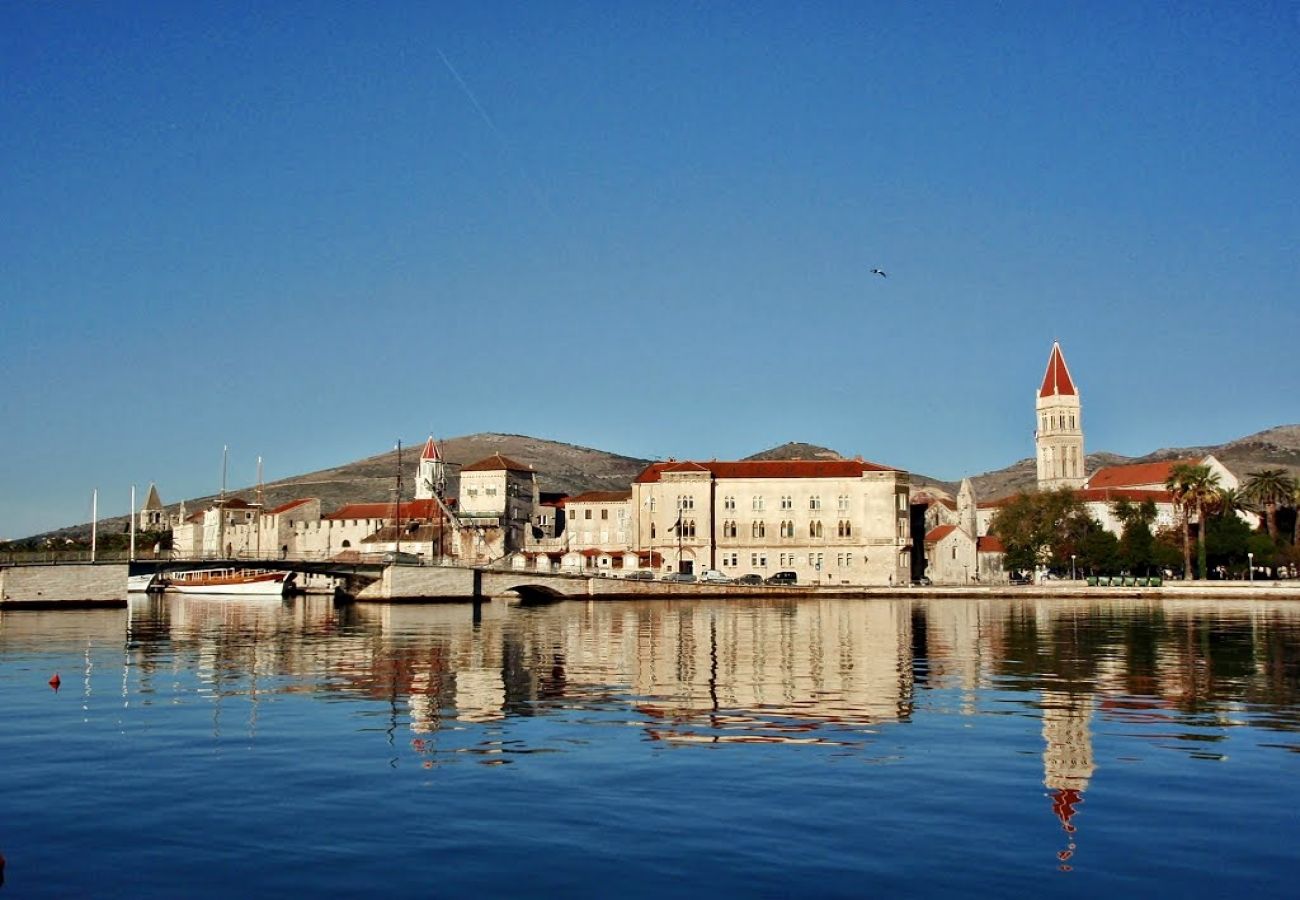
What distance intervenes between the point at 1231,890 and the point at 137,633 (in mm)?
53572

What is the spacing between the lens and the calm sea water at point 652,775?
1362 cm

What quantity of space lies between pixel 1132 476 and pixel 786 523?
7713 cm

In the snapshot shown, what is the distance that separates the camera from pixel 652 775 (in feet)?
62.1

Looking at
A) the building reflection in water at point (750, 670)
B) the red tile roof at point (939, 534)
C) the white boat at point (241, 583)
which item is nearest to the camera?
the building reflection in water at point (750, 670)

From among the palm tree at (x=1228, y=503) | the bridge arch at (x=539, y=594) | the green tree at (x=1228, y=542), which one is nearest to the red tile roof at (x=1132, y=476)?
the palm tree at (x=1228, y=503)

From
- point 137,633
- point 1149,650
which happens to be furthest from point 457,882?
point 137,633

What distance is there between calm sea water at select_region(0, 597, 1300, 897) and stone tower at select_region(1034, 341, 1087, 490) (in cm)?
15086

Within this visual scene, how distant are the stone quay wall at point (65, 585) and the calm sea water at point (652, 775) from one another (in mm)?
45124

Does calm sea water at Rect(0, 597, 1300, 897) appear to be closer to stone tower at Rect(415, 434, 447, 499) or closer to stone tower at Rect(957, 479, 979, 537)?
stone tower at Rect(957, 479, 979, 537)

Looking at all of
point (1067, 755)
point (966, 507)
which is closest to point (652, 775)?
point (1067, 755)

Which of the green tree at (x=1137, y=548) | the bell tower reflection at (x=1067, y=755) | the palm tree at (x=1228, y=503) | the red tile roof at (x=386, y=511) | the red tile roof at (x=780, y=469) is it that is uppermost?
the red tile roof at (x=780, y=469)

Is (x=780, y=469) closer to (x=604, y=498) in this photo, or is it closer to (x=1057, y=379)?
(x=604, y=498)

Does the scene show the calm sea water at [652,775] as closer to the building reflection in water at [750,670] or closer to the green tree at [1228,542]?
the building reflection in water at [750,670]

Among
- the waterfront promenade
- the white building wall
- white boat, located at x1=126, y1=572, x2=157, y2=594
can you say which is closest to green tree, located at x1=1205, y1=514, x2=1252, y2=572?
the waterfront promenade
